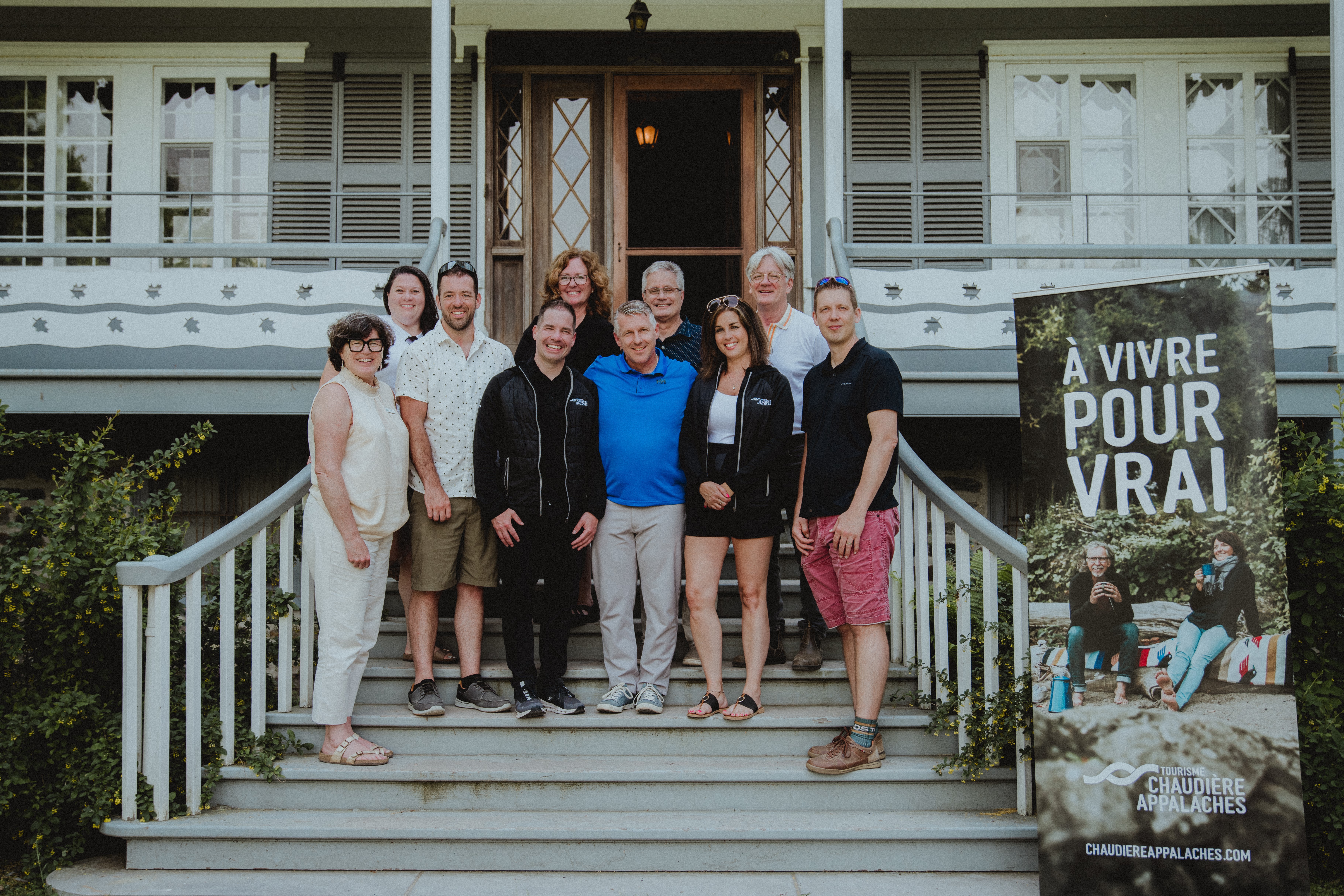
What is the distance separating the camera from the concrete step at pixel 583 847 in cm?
335

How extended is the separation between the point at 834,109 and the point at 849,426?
3018 mm

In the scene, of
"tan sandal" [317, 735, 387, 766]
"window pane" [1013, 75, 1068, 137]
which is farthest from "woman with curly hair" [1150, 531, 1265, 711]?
"window pane" [1013, 75, 1068, 137]

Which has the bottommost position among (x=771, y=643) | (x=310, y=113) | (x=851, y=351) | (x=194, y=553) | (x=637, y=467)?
(x=771, y=643)

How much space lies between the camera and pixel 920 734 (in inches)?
149

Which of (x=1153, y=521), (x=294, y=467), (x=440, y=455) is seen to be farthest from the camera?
(x=294, y=467)

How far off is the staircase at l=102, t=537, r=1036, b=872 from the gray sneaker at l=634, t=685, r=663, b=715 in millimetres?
40

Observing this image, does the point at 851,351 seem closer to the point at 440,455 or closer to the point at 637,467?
the point at 637,467

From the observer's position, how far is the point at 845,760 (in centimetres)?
355

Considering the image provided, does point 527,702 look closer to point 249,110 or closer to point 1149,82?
point 249,110

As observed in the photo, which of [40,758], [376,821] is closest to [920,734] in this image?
[376,821]

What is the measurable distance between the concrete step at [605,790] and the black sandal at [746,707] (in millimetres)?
250

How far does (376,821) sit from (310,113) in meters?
5.98

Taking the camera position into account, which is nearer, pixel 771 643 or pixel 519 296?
pixel 771 643

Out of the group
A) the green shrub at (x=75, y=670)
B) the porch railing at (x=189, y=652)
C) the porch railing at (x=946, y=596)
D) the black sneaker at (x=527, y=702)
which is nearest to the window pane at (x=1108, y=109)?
the porch railing at (x=946, y=596)
